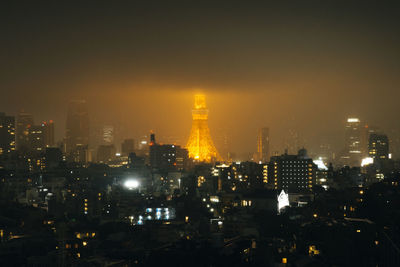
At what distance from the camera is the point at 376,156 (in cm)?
5078

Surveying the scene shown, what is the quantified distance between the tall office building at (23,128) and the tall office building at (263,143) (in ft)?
65.4

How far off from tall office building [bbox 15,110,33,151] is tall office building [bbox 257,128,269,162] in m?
19.9

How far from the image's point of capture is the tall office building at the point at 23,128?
55741mm

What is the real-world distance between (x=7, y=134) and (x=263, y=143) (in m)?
24.2

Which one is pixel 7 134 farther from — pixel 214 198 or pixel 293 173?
pixel 214 198

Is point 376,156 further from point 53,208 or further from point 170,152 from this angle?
point 53,208

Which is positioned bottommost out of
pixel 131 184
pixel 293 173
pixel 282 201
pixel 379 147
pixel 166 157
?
pixel 282 201

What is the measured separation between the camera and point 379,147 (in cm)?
5141

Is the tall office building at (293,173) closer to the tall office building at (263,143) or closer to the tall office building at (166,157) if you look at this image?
the tall office building at (166,157)

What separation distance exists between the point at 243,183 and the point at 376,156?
2199 cm

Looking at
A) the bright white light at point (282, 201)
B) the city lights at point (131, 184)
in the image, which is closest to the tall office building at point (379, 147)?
the city lights at point (131, 184)

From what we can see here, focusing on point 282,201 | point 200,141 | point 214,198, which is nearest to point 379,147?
point 200,141

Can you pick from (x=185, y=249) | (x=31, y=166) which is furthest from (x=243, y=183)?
(x=185, y=249)

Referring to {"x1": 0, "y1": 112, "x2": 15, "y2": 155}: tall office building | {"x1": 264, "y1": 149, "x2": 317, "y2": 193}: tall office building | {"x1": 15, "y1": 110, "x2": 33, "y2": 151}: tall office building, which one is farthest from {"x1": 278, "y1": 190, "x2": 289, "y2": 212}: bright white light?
{"x1": 15, "y1": 110, "x2": 33, "y2": 151}: tall office building
